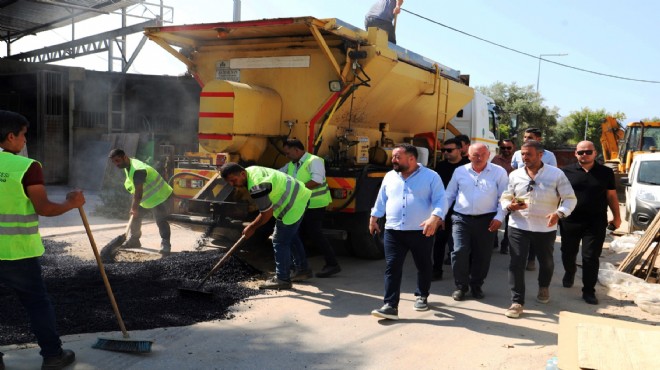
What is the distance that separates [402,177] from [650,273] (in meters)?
3.45

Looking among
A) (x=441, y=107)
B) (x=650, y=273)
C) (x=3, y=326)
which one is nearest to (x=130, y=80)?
(x=441, y=107)

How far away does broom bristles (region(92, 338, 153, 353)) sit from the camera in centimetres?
369

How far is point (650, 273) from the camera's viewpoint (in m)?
6.26

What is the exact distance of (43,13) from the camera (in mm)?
17125

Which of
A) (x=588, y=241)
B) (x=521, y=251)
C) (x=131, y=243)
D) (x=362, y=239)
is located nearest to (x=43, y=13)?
(x=131, y=243)

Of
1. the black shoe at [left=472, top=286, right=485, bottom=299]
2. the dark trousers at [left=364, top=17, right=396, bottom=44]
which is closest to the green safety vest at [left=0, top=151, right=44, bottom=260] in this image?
the black shoe at [left=472, top=286, right=485, bottom=299]

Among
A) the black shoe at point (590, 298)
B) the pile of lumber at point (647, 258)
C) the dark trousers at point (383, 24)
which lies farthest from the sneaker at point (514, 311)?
the dark trousers at point (383, 24)

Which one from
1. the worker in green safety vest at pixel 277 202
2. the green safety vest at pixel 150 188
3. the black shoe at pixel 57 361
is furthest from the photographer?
the green safety vest at pixel 150 188

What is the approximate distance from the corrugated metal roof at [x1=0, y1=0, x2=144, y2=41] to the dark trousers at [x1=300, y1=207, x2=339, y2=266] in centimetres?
1153

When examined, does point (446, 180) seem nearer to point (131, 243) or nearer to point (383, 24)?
point (383, 24)

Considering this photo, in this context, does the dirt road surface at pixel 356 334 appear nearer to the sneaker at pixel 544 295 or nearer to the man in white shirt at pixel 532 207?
the sneaker at pixel 544 295

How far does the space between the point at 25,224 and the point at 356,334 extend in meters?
2.44

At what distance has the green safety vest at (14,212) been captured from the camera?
125 inches

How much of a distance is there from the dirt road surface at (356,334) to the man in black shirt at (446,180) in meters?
0.21
